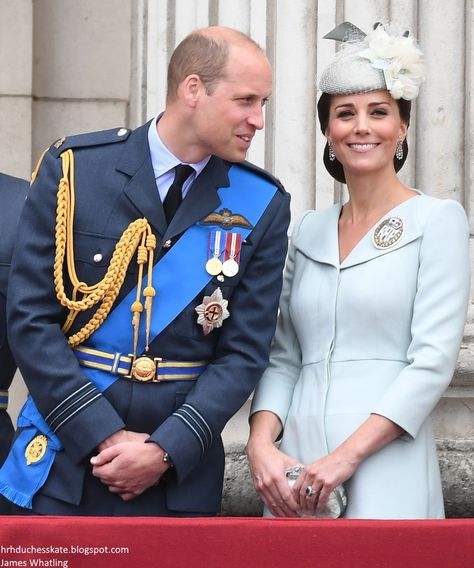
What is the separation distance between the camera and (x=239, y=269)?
327 cm

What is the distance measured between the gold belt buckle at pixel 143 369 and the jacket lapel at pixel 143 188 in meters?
0.30

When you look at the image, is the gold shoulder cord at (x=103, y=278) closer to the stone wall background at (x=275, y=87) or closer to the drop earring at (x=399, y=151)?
the drop earring at (x=399, y=151)

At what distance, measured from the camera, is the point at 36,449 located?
3189 mm

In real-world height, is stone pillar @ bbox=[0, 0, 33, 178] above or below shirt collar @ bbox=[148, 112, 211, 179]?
above

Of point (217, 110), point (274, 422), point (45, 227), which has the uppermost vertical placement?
point (217, 110)

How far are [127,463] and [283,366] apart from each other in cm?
55

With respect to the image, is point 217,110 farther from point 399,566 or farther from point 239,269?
point 399,566

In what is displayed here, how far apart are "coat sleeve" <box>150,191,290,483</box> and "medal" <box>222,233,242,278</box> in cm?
4

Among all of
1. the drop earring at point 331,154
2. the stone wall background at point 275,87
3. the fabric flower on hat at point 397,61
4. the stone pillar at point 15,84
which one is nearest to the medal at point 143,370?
the drop earring at point 331,154

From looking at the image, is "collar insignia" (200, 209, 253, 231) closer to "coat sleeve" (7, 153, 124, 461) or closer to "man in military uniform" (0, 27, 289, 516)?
"man in military uniform" (0, 27, 289, 516)

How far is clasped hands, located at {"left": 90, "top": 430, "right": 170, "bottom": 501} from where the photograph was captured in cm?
308

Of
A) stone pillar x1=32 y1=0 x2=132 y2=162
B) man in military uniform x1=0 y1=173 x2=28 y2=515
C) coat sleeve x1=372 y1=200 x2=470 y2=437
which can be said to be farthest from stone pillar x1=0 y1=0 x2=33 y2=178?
coat sleeve x1=372 y1=200 x2=470 y2=437

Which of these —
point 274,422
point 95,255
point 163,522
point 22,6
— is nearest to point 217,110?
point 95,255

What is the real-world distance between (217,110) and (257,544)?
1.12 meters
